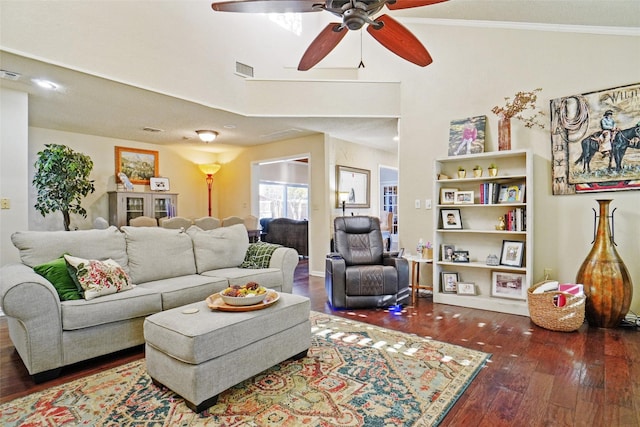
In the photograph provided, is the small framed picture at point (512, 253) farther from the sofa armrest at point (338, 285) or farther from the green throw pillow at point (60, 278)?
the green throw pillow at point (60, 278)

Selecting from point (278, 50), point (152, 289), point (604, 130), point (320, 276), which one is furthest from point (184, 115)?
point (604, 130)

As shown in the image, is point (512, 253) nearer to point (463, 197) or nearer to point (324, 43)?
point (463, 197)

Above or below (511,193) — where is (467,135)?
above

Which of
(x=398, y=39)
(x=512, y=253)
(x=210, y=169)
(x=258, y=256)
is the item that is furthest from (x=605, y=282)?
(x=210, y=169)

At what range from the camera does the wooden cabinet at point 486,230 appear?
139 inches

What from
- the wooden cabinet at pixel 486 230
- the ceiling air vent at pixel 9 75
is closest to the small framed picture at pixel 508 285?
the wooden cabinet at pixel 486 230

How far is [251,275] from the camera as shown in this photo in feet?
10.8

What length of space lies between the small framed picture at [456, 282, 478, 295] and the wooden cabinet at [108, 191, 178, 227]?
5.20 meters

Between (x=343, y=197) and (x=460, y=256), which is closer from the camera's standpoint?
(x=460, y=256)

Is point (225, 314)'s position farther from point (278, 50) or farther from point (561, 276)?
point (278, 50)

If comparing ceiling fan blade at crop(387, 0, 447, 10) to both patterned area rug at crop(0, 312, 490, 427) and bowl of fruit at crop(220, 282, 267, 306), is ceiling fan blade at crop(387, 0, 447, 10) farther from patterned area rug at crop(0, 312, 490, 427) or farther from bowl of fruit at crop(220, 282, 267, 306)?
patterned area rug at crop(0, 312, 490, 427)

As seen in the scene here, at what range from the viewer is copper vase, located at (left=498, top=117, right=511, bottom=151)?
11.9 feet

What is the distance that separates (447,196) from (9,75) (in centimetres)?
477

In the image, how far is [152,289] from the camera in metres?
2.71
